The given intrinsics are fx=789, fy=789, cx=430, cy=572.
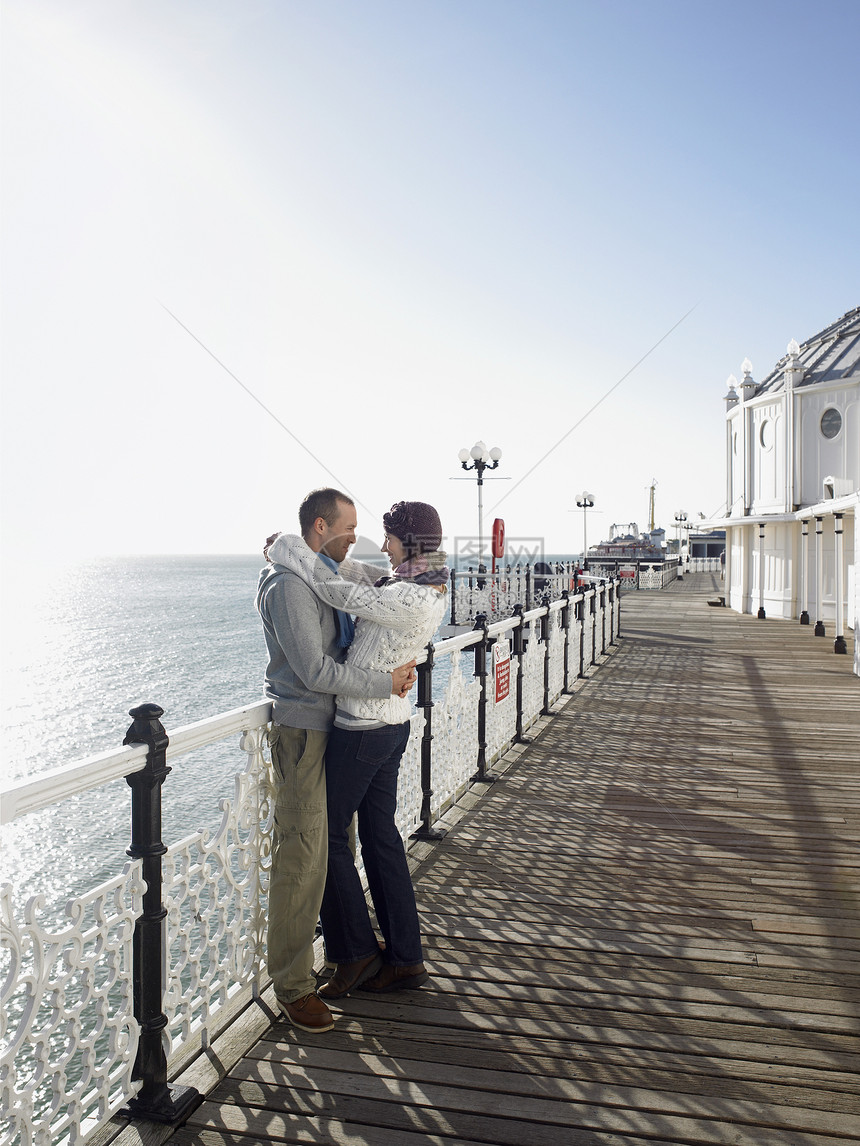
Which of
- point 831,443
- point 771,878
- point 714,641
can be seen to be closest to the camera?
point 771,878

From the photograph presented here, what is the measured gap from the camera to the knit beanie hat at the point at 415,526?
10.1 feet

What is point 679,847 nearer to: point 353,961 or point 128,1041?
point 353,961

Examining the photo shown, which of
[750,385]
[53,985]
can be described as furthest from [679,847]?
[750,385]

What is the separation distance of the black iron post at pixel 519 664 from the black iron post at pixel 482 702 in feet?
3.97

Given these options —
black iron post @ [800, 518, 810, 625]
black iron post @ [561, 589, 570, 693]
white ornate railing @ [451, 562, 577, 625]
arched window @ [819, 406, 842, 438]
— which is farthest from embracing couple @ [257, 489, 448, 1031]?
white ornate railing @ [451, 562, 577, 625]

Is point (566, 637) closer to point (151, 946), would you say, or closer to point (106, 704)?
point (151, 946)

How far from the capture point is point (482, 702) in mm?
6160

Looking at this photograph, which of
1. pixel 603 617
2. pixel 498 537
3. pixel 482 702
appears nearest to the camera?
pixel 482 702

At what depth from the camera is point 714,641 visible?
16625mm

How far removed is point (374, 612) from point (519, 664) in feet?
15.9

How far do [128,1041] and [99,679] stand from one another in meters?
38.1

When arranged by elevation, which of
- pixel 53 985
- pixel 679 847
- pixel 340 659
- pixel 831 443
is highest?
pixel 831 443

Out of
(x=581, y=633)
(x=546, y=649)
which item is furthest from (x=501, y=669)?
(x=581, y=633)

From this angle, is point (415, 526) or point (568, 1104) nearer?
point (568, 1104)
